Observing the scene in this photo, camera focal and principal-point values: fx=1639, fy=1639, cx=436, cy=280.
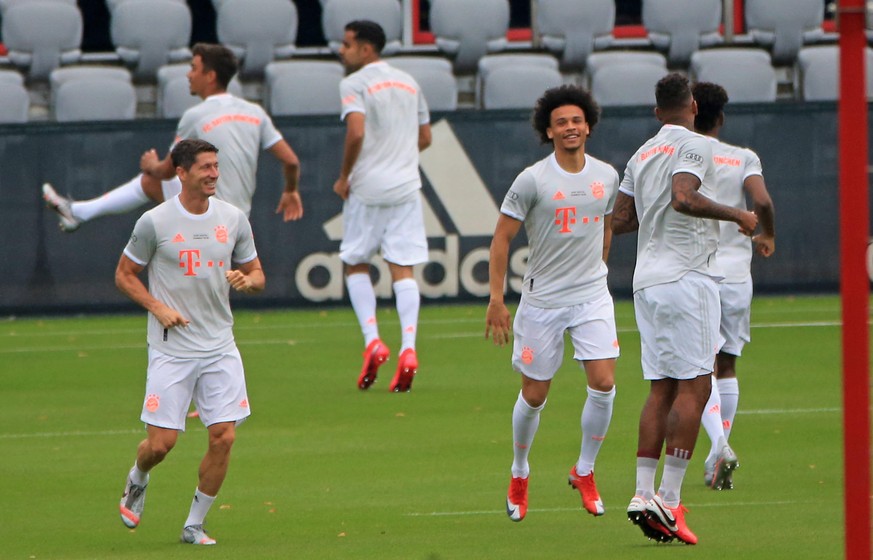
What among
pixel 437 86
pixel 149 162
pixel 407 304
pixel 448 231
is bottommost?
pixel 448 231

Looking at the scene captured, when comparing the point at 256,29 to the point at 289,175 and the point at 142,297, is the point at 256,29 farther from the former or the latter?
the point at 142,297

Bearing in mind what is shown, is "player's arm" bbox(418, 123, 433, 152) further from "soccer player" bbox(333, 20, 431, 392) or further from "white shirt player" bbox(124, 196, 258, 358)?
"white shirt player" bbox(124, 196, 258, 358)

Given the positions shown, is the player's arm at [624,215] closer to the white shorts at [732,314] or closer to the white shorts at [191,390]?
the white shorts at [732,314]

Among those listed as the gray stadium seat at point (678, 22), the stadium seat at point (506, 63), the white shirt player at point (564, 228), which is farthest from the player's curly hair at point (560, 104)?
the gray stadium seat at point (678, 22)

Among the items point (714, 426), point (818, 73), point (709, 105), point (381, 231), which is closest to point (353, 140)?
point (381, 231)

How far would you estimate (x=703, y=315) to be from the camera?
283 inches

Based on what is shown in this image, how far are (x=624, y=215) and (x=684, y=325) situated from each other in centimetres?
72

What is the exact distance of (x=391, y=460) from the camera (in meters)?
9.36

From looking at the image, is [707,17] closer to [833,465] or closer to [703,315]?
[833,465]

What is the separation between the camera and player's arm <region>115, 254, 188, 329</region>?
724 centimetres

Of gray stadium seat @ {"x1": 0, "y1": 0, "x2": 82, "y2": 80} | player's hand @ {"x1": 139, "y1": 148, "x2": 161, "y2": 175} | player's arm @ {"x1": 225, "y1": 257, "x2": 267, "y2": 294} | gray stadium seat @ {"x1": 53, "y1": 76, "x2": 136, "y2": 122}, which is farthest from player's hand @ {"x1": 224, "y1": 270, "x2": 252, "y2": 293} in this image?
gray stadium seat @ {"x1": 0, "y1": 0, "x2": 82, "y2": 80}

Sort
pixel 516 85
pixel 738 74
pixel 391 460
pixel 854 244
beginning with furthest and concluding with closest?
pixel 738 74 → pixel 516 85 → pixel 391 460 → pixel 854 244

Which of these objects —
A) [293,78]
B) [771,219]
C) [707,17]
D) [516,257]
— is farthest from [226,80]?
[707,17]

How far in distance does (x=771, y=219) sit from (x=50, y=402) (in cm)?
605
